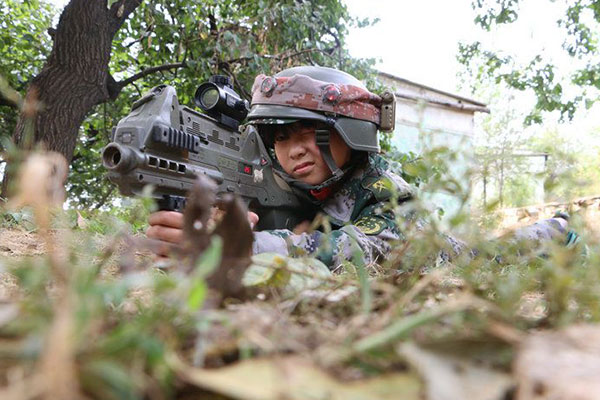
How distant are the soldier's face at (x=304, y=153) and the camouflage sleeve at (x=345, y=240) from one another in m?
0.30

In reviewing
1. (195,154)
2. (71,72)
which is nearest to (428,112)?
(71,72)

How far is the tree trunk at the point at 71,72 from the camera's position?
374 cm

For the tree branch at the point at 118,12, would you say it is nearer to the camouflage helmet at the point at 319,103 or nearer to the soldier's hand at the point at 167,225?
the camouflage helmet at the point at 319,103

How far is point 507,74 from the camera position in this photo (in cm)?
561

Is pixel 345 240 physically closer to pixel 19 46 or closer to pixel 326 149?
pixel 326 149

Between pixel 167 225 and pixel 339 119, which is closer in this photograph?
pixel 167 225

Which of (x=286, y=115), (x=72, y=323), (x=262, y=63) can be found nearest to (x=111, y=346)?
(x=72, y=323)

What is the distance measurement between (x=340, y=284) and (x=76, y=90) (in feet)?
12.7

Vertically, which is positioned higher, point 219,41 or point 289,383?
point 219,41

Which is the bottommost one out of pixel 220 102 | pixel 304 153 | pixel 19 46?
pixel 304 153

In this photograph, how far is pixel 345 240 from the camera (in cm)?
176

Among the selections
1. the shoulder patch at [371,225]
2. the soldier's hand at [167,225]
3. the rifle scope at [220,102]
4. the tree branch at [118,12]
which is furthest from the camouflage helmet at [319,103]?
the tree branch at [118,12]

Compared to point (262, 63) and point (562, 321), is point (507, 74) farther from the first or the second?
point (562, 321)

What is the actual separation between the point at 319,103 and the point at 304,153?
238mm
